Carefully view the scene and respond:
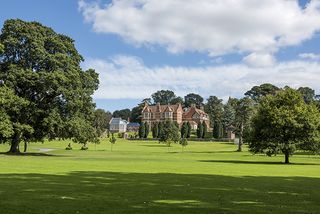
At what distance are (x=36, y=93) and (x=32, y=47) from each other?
231 inches

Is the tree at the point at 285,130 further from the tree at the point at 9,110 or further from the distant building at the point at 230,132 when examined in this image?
the distant building at the point at 230,132

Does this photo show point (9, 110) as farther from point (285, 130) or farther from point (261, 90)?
point (261, 90)

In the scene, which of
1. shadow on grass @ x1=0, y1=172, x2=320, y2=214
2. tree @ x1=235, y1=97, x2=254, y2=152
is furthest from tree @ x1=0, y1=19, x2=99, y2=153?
tree @ x1=235, y1=97, x2=254, y2=152

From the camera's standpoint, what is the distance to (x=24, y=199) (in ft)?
48.0

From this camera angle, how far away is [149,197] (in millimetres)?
15945

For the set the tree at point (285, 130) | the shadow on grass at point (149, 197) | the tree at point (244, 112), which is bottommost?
the shadow on grass at point (149, 197)

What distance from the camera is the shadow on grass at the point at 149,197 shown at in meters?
13.3

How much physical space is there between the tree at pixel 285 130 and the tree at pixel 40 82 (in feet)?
73.9

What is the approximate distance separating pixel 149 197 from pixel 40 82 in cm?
4211

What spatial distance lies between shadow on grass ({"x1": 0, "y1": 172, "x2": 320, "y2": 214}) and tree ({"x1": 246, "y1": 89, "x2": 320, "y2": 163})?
32844mm

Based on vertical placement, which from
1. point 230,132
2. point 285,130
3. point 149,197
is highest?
point 230,132

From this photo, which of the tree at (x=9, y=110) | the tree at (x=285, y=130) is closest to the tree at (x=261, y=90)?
the tree at (x=285, y=130)

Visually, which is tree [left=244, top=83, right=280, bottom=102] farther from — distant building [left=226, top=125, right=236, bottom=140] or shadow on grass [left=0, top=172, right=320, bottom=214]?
shadow on grass [left=0, top=172, right=320, bottom=214]

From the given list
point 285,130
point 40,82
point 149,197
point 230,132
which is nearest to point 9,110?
point 40,82
